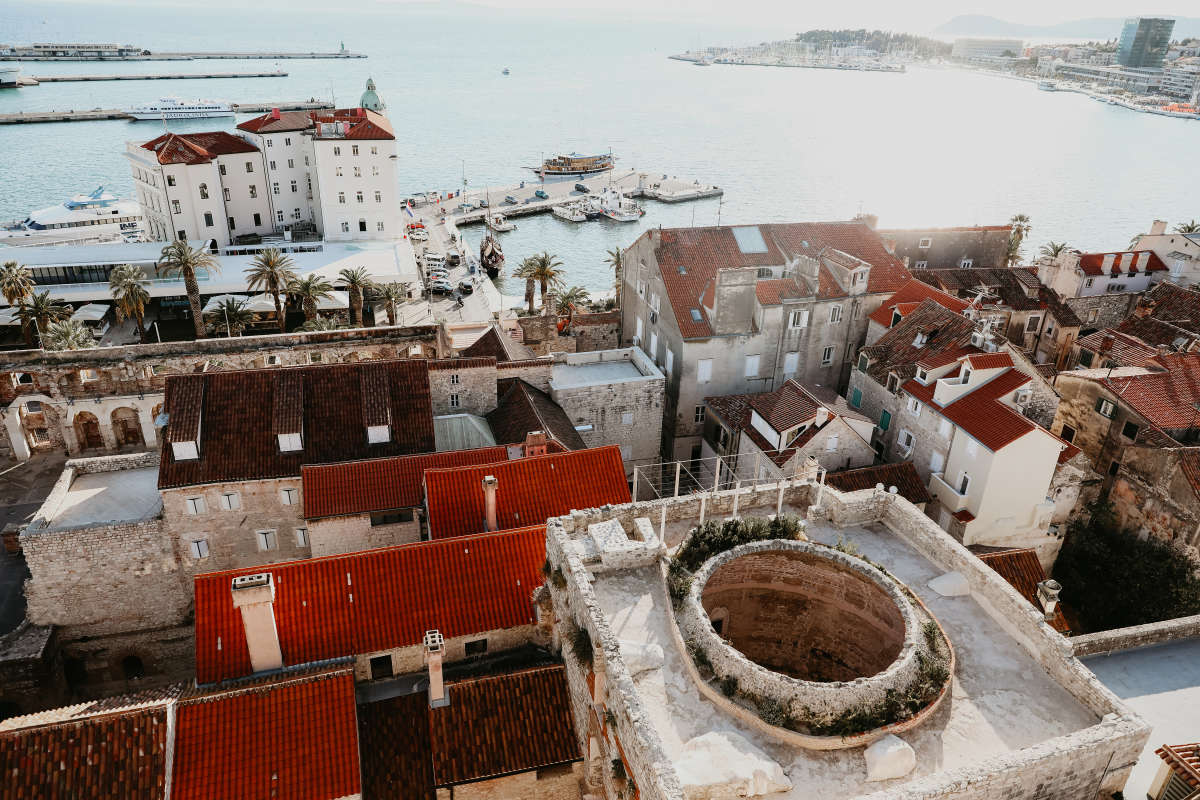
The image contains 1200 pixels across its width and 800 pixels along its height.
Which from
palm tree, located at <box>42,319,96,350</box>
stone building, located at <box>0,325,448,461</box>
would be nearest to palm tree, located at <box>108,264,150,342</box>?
palm tree, located at <box>42,319,96,350</box>

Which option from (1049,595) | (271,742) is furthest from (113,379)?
(1049,595)

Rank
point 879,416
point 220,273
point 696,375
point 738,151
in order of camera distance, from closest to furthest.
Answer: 1. point 879,416
2. point 696,375
3. point 220,273
4. point 738,151

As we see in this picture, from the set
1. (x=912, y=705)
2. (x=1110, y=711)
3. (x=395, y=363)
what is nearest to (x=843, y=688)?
(x=912, y=705)

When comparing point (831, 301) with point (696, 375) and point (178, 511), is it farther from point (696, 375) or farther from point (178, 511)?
point (178, 511)

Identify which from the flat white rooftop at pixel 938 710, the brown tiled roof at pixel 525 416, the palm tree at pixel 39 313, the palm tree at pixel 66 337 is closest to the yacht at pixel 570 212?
the palm tree at pixel 39 313

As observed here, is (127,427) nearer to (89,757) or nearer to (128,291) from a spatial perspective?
(128,291)

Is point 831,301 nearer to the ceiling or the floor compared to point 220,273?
nearer to the ceiling

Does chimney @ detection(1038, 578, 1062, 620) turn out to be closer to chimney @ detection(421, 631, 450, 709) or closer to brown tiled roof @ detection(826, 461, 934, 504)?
brown tiled roof @ detection(826, 461, 934, 504)

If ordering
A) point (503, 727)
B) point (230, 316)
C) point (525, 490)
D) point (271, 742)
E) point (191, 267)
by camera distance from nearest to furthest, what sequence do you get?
1. point (271, 742)
2. point (503, 727)
3. point (525, 490)
4. point (191, 267)
5. point (230, 316)
